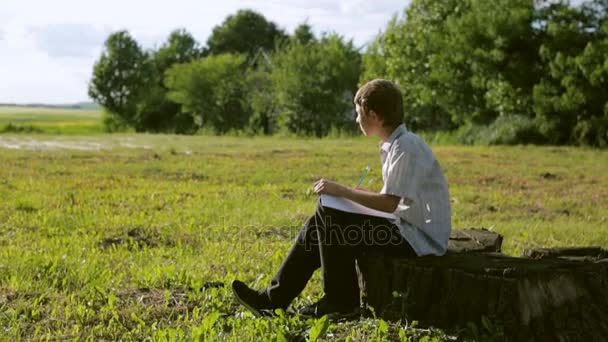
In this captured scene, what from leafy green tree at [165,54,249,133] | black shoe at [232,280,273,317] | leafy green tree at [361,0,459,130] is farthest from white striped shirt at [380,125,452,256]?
leafy green tree at [165,54,249,133]

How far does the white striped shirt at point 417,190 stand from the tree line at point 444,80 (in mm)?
23573

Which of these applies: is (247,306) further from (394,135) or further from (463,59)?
(463,59)

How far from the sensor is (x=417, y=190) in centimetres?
468

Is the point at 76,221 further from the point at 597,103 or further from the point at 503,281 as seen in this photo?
the point at 597,103

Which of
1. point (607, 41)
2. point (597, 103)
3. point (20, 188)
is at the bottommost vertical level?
point (20, 188)

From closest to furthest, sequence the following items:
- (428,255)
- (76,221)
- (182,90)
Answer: (428,255) → (76,221) → (182,90)

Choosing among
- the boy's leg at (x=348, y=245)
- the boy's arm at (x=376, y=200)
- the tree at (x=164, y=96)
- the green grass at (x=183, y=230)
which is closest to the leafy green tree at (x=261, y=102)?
the tree at (x=164, y=96)

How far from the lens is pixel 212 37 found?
78312 mm

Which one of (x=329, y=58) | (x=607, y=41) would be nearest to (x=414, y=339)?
(x=607, y=41)

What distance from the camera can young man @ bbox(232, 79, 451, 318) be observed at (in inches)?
183

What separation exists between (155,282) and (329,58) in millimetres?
40260

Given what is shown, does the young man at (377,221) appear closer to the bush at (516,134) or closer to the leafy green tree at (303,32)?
the bush at (516,134)

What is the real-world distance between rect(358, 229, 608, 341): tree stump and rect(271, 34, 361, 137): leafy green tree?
124 ft

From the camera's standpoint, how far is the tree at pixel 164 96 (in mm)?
60156
